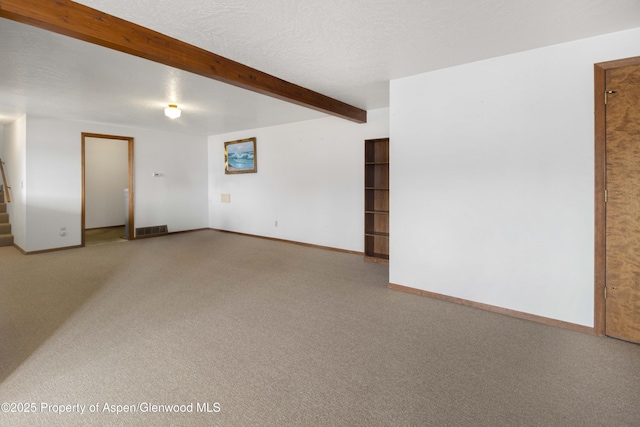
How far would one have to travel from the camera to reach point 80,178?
240 inches

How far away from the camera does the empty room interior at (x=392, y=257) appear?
190 cm

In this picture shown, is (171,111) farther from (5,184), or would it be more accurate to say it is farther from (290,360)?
(5,184)

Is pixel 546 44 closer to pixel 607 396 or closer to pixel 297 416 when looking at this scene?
pixel 607 396

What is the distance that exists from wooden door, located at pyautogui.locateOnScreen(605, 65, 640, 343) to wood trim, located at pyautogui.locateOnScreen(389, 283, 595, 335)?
205mm

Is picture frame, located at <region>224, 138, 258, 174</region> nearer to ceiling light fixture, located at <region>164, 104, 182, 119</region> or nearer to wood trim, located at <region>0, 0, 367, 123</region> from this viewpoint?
ceiling light fixture, located at <region>164, 104, 182, 119</region>

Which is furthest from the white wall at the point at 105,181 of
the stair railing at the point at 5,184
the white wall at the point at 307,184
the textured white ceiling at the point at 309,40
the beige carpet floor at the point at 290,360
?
the beige carpet floor at the point at 290,360

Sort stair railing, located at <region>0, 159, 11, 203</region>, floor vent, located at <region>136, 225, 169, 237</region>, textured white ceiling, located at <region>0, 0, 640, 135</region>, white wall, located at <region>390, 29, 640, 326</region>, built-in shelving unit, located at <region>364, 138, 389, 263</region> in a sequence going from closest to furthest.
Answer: textured white ceiling, located at <region>0, 0, 640, 135</region>, white wall, located at <region>390, 29, 640, 326</region>, built-in shelving unit, located at <region>364, 138, 389, 263</region>, stair railing, located at <region>0, 159, 11, 203</region>, floor vent, located at <region>136, 225, 169, 237</region>

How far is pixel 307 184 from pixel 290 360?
424 cm

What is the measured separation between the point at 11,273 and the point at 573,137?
6.59 meters

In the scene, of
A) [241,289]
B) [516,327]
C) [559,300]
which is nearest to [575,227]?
[559,300]

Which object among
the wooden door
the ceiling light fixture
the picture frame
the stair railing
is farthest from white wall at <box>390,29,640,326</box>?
the stair railing

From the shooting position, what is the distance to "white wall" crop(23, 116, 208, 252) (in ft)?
18.4

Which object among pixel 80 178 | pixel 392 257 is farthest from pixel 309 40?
pixel 80 178

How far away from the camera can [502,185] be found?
3014 mm
